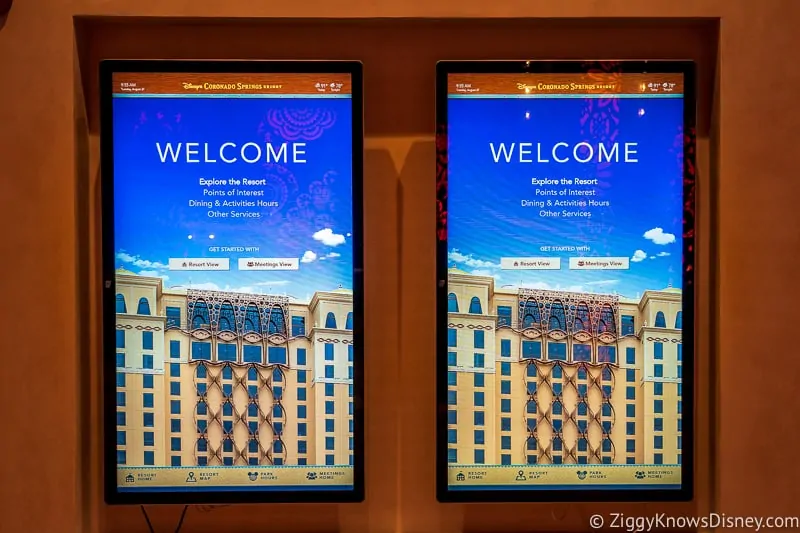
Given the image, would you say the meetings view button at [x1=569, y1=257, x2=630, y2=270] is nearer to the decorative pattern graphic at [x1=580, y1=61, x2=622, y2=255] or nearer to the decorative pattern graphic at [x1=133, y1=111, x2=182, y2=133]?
the decorative pattern graphic at [x1=580, y1=61, x2=622, y2=255]

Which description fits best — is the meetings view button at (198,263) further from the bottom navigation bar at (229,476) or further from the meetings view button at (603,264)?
the meetings view button at (603,264)

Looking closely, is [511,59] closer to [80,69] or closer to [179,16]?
[179,16]

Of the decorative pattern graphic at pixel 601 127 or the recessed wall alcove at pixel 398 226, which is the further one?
the recessed wall alcove at pixel 398 226

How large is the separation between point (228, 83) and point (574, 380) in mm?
1188

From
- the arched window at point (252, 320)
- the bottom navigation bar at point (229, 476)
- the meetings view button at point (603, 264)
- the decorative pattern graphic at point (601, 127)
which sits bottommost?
the bottom navigation bar at point (229, 476)

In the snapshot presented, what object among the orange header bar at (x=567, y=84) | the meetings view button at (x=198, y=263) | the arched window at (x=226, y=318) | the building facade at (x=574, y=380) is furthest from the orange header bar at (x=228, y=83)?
the building facade at (x=574, y=380)

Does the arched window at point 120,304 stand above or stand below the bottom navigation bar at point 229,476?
above

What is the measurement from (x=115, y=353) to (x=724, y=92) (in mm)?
1714

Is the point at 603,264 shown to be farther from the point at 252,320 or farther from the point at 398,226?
the point at 252,320

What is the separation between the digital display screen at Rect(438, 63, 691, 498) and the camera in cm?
198

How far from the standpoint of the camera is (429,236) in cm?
212

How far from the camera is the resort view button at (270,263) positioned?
198cm

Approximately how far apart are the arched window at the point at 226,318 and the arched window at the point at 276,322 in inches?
3.7

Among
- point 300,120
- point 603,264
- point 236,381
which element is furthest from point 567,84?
point 236,381
